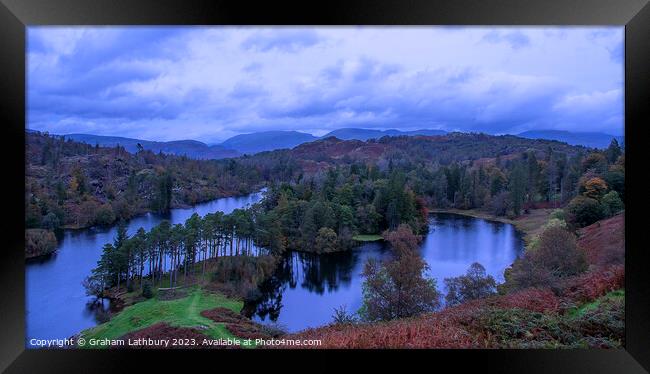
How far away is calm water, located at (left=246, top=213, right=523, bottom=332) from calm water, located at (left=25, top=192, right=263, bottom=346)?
56.7 inches

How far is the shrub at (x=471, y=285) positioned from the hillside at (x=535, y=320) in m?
0.07

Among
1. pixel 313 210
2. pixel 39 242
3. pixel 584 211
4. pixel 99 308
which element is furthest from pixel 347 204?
pixel 39 242

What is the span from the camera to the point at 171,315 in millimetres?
4254

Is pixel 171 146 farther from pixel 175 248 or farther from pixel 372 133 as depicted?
pixel 372 133

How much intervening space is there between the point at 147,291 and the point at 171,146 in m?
1.47

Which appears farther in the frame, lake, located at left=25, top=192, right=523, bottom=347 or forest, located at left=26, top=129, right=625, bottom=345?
forest, located at left=26, top=129, right=625, bottom=345

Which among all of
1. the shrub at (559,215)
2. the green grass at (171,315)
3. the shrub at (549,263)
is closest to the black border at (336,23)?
the green grass at (171,315)

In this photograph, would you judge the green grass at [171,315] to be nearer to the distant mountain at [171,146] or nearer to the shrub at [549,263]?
the distant mountain at [171,146]

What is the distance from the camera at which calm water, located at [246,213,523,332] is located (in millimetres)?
4383

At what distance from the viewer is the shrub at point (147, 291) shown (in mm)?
4348

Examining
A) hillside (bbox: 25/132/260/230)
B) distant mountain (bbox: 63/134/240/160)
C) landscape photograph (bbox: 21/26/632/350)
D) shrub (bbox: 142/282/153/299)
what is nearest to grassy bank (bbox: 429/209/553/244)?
landscape photograph (bbox: 21/26/632/350)

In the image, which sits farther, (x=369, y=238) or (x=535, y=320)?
(x=369, y=238)

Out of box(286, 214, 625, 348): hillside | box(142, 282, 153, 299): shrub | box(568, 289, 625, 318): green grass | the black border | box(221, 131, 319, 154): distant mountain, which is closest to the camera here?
the black border

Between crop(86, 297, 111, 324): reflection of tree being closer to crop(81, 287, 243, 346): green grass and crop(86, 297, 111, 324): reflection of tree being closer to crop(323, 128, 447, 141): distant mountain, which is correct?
crop(81, 287, 243, 346): green grass
